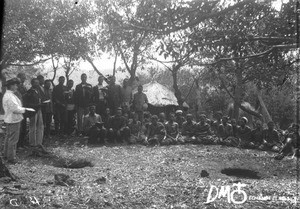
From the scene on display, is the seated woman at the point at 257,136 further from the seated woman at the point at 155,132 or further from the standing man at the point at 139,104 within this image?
the standing man at the point at 139,104

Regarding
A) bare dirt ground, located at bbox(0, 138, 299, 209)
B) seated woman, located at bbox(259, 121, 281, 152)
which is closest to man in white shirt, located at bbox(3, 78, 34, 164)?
bare dirt ground, located at bbox(0, 138, 299, 209)

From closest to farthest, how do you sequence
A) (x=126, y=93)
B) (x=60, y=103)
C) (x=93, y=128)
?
(x=93, y=128), (x=60, y=103), (x=126, y=93)

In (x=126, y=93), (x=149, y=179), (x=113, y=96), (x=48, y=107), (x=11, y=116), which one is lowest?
(x=149, y=179)

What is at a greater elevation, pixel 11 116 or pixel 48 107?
pixel 48 107

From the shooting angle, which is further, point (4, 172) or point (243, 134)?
point (243, 134)

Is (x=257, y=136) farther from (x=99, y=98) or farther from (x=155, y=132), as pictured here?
(x=99, y=98)

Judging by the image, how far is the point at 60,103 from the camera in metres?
11.8

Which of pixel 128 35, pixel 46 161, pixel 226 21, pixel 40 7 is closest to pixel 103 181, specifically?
pixel 46 161

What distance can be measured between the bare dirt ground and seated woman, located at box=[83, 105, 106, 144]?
1.85 ft

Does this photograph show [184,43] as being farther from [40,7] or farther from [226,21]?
[40,7]

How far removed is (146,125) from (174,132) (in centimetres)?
103

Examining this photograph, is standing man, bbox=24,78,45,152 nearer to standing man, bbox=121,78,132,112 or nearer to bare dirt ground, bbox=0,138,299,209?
bare dirt ground, bbox=0,138,299,209

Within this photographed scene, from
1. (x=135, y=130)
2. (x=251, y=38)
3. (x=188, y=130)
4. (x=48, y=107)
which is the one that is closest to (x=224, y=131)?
(x=188, y=130)

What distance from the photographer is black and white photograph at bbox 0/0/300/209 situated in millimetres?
4977
